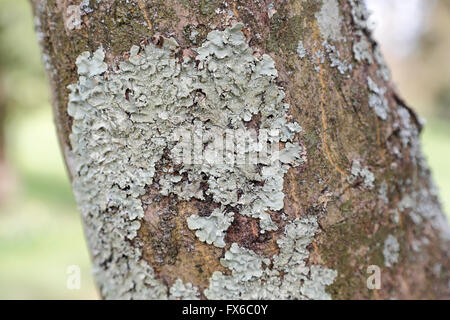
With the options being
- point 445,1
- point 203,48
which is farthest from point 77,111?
point 445,1

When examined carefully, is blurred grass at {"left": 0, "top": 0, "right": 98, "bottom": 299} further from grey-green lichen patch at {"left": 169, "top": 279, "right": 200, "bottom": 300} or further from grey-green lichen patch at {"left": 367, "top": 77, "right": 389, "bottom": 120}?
grey-green lichen patch at {"left": 367, "top": 77, "right": 389, "bottom": 120}

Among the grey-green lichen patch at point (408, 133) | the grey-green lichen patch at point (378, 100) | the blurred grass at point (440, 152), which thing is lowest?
the grey-green lichen patch at point (408, 133)

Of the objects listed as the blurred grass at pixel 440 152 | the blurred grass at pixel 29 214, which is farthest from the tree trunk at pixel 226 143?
the blurred grass at pixel 440 152

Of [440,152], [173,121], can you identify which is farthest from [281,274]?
[440,152]

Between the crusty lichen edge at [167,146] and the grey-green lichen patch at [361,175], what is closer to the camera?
the crusty lichen edge at [167,146]

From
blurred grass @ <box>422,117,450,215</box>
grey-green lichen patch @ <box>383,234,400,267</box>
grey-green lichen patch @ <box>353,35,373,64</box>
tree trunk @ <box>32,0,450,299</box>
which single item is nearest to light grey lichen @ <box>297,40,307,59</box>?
tree trunk @ <box>32,0,450,299</box>

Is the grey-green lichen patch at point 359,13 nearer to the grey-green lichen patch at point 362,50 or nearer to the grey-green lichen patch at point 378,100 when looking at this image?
the grey-green lichen patch at point 362,50

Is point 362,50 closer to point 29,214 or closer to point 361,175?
point 361,175
